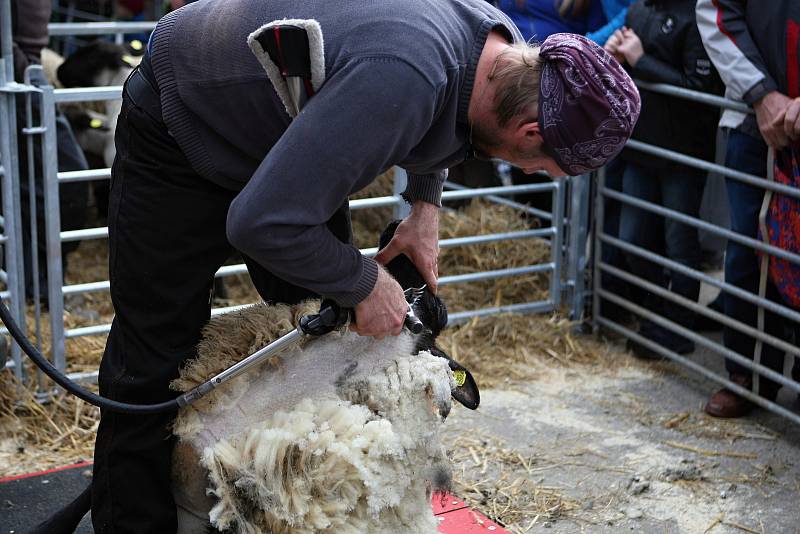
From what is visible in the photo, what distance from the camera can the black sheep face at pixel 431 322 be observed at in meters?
2.42

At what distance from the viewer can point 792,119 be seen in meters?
3.51

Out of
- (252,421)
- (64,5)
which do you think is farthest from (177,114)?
(64,5)

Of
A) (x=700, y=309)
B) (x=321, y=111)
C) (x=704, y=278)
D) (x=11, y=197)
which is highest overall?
(x=321, y=111)

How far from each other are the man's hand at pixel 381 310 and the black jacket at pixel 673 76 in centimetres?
254

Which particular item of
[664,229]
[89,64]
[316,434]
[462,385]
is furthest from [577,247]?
[316,434]

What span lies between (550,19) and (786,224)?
5.77ft

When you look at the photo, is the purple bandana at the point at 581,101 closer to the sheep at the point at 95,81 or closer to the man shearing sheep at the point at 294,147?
the man shearing sheep at the point at 294,147

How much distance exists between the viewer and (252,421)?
2.29 metres

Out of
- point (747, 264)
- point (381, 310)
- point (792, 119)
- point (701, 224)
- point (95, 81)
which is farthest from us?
point (95, 81)

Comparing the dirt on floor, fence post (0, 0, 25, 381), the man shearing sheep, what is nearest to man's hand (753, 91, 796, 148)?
the dirt on floor

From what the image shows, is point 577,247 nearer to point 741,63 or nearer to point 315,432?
point 741,63

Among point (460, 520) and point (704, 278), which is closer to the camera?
point (460, 520)

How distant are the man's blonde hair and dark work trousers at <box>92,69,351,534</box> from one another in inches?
27.9

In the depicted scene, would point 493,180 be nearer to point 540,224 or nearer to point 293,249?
point 540,224
